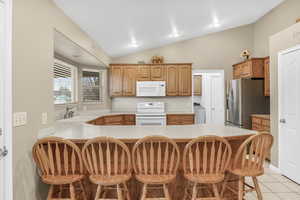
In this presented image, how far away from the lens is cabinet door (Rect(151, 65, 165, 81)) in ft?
17.6

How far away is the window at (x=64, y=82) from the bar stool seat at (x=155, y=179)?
264 cm

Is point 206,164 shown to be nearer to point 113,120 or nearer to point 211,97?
point 113,120

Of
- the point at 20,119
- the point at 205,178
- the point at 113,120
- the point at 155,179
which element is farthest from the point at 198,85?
the point at 20,119

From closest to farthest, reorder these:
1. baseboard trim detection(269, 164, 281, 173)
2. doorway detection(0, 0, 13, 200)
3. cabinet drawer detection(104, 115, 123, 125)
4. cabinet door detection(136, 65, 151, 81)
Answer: doorway detection(0, 0, 13, 200), baseboard trim detection(269, 164, 281, 173), cabinet drawer detection(104, 115, 123, 125), cabinet door detection(136, 65, 151, 81)

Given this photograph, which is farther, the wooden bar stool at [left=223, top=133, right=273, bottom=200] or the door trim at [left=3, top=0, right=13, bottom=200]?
the wooden bar stool at [left=223, top=133, right=273, bottom=200]

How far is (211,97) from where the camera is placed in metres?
6.14

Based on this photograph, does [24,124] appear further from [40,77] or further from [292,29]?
[292,29]

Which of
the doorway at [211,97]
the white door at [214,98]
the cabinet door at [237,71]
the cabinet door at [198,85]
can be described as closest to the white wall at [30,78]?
the doorway at [211,97]

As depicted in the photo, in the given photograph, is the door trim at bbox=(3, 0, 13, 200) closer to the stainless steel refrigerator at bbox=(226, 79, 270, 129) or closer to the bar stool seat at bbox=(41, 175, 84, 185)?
the bar stool seat at bbox=(41, 175, 84, 185)

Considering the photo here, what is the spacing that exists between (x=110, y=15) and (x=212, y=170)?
2599 millimetres

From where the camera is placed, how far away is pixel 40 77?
6.79 ft

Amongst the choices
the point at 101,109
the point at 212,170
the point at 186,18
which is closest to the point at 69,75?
the point at 101,109

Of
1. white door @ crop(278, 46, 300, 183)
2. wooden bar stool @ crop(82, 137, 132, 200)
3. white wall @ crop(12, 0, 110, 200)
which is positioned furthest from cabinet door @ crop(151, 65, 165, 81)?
wooden bar stool @ crop(82, 137, 132, 200)

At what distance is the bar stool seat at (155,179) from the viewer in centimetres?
177
